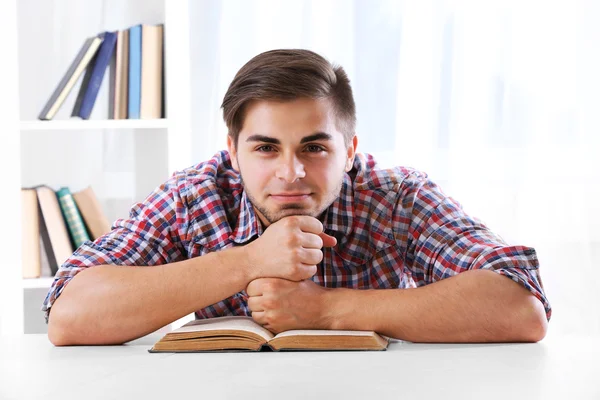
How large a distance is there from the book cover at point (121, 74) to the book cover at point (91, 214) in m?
0.29

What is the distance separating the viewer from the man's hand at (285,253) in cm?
133

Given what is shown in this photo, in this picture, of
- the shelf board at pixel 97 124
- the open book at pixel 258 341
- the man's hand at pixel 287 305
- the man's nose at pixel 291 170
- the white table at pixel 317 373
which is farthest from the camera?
the shelf board at pixel 97 124

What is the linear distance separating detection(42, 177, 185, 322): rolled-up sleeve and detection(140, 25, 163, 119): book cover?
0.83 metres

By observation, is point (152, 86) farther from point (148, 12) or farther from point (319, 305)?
point (319, 305)

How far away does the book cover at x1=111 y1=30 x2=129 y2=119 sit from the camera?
2439 millimetres

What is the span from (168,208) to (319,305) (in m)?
0.46

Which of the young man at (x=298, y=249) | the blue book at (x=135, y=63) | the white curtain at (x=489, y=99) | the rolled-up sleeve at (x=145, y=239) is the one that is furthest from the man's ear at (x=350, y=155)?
the blue book at (x=135, y=63)

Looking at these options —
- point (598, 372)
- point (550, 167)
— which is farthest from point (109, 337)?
point (550, 167)

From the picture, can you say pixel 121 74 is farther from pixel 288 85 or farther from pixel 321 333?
pixel 321 333

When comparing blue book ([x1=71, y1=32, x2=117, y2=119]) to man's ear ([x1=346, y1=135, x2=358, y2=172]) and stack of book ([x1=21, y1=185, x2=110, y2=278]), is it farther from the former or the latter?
man's ear ([x1=346, y1=135, x2=358, y2=172])

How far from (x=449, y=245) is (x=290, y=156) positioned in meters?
0.35

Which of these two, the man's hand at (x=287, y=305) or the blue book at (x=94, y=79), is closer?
the man's hand at (x=287, y=305)

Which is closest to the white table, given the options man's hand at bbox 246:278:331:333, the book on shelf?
man's hand at bbox 246:278:331:333

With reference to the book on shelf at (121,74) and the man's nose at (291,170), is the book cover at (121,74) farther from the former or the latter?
the man's nose at (291,170)
